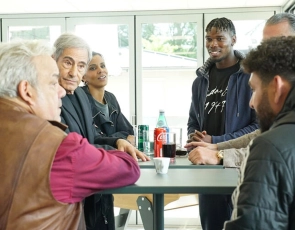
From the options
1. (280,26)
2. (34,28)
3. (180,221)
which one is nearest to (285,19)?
(280,26)

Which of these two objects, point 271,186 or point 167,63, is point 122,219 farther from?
point 271,186

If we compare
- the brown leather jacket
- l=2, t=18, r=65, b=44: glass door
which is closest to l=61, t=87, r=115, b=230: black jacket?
the brown leather jacket

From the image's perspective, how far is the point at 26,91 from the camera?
138 centimetres

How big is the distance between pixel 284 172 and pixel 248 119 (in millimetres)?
1475

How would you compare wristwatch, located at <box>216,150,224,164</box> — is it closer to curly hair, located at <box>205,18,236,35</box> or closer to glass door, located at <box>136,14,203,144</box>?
curly hair, located at <box>205,18,236,35</box>

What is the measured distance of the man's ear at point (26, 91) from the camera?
136 cm

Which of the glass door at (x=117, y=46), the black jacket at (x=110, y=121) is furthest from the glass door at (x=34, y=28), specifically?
the black jacket at (x=110, y=121)

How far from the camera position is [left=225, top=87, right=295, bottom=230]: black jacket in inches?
39.2

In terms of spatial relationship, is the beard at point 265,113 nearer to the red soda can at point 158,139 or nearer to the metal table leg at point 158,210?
the metal table leg at point 158,210

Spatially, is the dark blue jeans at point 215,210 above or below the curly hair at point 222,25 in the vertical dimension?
below

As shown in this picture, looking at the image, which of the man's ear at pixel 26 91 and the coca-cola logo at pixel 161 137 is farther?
the coca-cola logo at pixel 161 137

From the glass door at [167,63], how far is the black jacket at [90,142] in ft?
9.33

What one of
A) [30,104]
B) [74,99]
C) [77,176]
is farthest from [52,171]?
[74,99]

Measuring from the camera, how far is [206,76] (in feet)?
8.86
